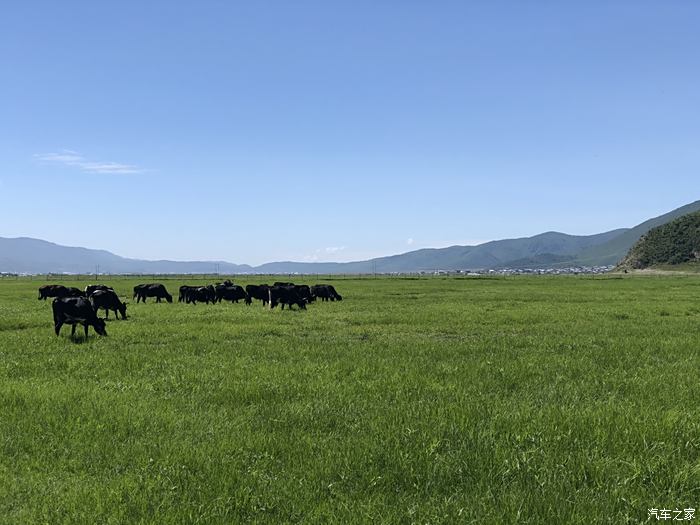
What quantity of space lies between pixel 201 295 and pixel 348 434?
35.8 m

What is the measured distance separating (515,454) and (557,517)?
5.44ft

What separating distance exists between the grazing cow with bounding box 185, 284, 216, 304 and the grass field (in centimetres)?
2477

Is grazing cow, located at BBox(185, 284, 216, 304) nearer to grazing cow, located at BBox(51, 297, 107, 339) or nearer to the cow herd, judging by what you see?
the cow herd

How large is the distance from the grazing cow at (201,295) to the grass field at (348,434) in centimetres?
2477

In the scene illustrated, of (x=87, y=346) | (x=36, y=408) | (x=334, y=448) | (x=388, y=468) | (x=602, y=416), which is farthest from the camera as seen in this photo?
(x=87, y=346)

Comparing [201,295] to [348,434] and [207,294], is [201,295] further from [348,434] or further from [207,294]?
[348,434]

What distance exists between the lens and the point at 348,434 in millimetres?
8250

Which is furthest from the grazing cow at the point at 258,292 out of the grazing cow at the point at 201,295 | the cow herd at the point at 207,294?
the grazing cow at the point at 201,295

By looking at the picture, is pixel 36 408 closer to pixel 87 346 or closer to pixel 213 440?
pixel 213 440

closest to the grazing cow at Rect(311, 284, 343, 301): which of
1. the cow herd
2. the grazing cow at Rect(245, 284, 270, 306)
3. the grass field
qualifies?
the cow herd

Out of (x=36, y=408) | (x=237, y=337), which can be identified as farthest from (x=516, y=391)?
(x=237, y=337)

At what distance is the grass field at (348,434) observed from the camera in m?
5.98

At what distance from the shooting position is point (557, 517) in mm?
5613

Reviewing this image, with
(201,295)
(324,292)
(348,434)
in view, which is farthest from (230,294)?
(348,434)
